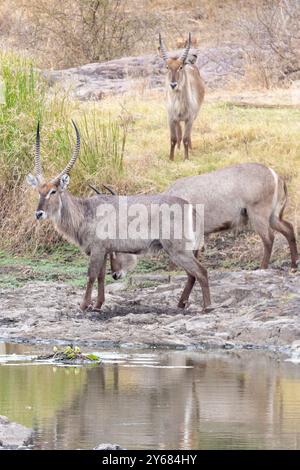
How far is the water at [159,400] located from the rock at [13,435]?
0.22ft

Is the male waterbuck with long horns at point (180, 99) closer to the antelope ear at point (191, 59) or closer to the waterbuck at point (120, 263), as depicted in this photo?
the antelope ear at point (191, 59)

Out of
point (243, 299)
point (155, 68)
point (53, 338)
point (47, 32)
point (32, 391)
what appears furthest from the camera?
point (47, 32)

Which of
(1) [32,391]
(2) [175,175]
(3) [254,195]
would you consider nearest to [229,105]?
(2) [175,175]

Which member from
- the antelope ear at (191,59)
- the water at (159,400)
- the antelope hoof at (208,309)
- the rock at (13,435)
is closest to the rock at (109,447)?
the water at (159,400)

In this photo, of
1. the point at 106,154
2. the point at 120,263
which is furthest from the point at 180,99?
the point at 120,263

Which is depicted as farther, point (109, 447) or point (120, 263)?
point (120, 263)

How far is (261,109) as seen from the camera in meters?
16.2

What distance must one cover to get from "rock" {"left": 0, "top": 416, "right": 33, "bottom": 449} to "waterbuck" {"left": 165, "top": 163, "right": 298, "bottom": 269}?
16.5 feet

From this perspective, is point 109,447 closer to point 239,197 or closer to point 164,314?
point 164,314

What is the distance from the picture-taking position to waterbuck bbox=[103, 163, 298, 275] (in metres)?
11.1

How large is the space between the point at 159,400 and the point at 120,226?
315 cm

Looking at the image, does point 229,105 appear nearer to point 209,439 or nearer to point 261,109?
point 261,109

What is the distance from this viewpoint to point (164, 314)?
10070 mm
